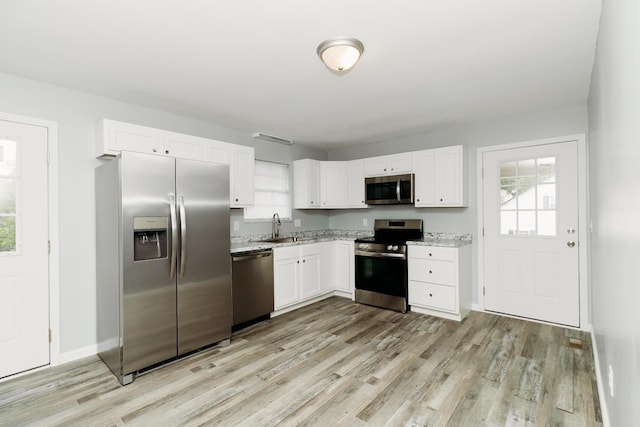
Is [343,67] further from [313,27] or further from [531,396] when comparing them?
[531,396]

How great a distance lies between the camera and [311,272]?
4430 mm

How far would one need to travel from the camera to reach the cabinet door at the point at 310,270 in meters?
4.29

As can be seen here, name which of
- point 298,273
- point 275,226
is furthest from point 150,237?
point 275,226

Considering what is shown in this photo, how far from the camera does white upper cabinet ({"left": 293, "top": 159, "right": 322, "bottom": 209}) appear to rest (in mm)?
4984

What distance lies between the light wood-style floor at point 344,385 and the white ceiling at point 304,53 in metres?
2.41

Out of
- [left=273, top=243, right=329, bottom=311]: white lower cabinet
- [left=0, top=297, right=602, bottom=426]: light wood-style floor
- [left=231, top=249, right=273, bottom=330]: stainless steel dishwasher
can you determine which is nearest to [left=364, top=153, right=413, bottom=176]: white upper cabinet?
[left=273, top=243, right=329, bottom=311]: white lower cabinet

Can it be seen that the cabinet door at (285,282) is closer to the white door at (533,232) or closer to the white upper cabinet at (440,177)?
the white upper cabinet at (440,177)

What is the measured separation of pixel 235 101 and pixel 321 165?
2184 millimetres

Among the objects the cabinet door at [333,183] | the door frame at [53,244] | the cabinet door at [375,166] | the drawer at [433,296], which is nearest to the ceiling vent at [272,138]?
the cabinet door at [333,183]

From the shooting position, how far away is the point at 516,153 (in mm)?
3816

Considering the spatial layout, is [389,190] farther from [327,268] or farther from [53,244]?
Answer: [53,244]

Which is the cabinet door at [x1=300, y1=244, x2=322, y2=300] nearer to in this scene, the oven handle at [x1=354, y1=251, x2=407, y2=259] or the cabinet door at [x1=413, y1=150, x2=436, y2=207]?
the oven handle at [x1=354, y1=251, x2=407, y2=259]

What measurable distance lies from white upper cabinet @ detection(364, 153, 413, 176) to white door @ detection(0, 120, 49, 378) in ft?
12.3

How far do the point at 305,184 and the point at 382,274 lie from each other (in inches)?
70.8
